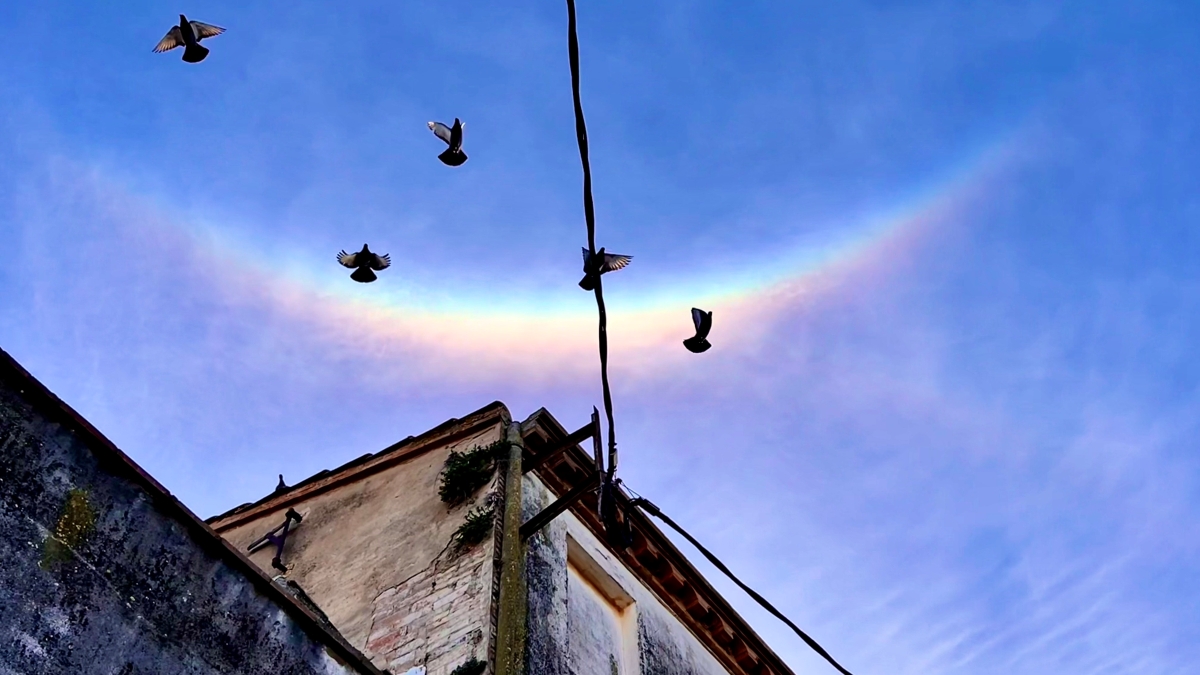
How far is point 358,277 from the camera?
28.3ft

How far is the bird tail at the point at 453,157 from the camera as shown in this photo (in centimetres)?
812

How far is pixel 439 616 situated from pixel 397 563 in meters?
1.30

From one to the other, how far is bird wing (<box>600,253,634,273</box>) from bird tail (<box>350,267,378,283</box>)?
7.50 feet

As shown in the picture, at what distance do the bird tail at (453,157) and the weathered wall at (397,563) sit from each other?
3897 millimetres

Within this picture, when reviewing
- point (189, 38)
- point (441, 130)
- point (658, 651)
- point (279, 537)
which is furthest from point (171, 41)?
point (658, 651)

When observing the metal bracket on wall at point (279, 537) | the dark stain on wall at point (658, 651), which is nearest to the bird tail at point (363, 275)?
the metal bracket on wall at point (279, 537)

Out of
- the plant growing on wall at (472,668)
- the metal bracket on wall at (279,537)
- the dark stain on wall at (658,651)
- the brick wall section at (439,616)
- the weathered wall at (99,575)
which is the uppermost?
the metal bracket on wall at (279,537)

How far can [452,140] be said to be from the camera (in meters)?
8.27

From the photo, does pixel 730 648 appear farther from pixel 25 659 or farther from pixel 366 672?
pixel 25 659

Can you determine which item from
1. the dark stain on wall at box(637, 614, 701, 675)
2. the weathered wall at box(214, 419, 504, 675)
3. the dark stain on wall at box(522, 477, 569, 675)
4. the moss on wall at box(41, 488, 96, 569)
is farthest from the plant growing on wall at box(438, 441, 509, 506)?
the moss on wall at box(41, 488, 96, 569)

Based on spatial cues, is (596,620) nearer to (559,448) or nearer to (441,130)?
(559,448)

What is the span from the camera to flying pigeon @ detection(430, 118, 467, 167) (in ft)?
26.8

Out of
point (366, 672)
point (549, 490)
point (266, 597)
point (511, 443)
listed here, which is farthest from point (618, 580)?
point (266, 597)

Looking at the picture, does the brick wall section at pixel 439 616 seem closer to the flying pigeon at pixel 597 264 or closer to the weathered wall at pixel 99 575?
the weathered wall at pixel 99 575
